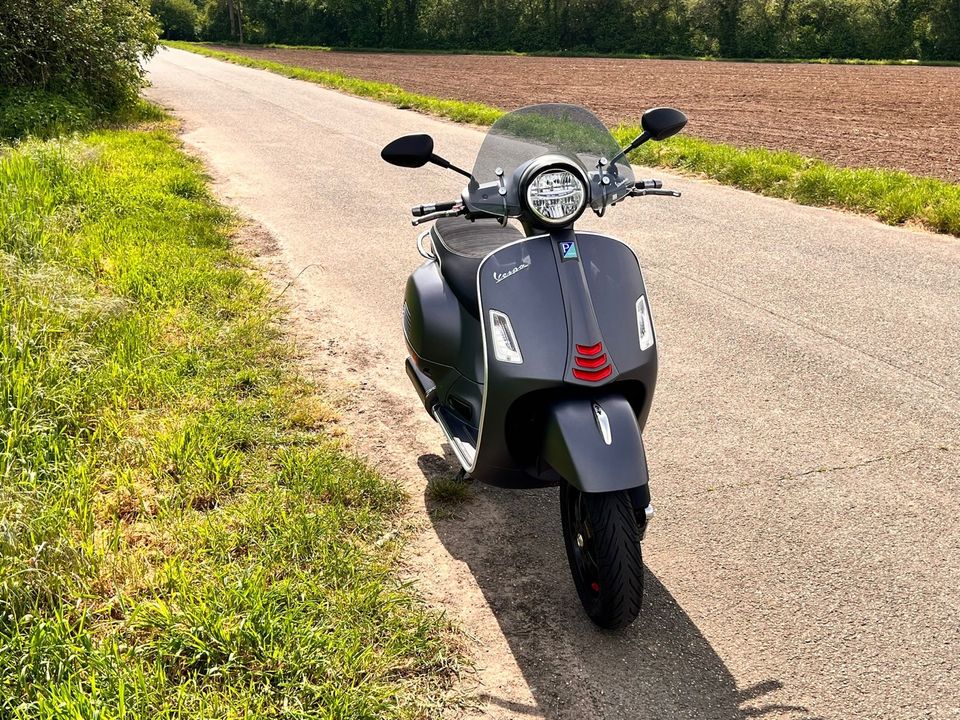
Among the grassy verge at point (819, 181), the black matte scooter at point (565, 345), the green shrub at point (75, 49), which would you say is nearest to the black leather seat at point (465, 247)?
the black matte scooter at point (565, 345)

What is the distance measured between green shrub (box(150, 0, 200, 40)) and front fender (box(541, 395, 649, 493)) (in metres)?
79.3

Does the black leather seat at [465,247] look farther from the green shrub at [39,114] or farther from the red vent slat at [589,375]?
the green shrub at [39,114]

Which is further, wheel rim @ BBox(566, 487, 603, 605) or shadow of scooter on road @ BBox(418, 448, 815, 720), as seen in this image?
wheel rim @ BBox(566, 487, 603, 605)

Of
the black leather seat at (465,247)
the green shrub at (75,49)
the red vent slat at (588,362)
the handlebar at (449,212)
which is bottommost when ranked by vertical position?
the red vent slat at (588,362)

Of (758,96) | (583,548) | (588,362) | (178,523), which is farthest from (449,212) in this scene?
(758,96)

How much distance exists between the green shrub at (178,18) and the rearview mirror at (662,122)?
7854 centimetres

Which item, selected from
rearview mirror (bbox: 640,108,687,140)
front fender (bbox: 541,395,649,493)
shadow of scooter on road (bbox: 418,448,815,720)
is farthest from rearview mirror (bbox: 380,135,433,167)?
shadow of scooter on road (bbox: 418,448,815,720)

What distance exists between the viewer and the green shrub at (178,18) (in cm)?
7262

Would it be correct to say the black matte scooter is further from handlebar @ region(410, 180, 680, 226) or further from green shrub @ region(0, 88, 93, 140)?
green shrub @ region(0, 88, 93, 140)

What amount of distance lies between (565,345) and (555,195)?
1.68 feet

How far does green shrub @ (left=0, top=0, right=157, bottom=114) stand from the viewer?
1319cm

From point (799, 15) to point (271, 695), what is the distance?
63.1 metres

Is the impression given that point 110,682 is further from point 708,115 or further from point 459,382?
point 708,115

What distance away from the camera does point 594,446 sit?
2658 mm
